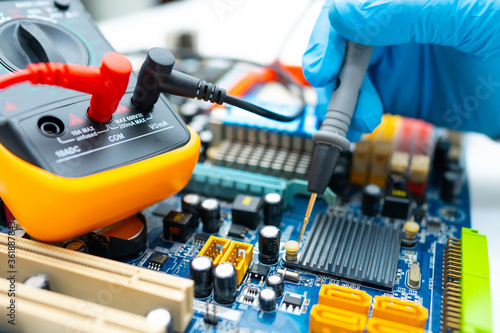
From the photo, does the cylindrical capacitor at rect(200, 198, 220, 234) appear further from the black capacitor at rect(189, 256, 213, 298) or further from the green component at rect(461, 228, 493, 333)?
the green component at rect(461, 228, 493, 333)

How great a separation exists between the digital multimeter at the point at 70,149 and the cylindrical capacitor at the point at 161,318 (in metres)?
0.33

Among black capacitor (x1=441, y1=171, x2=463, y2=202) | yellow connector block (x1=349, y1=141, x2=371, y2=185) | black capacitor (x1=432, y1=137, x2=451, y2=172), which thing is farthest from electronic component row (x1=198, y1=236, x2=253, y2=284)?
black capacitor (x1=432, y1=137, x2=451, y2=172)

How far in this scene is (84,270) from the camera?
1.21m

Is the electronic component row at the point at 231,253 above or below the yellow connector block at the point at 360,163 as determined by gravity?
below

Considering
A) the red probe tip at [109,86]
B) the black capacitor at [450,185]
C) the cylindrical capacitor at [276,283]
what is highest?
the black capacitor at [450,185]

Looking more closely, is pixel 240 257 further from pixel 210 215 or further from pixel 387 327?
pixel 387 327

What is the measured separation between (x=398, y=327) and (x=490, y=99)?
1278 mm

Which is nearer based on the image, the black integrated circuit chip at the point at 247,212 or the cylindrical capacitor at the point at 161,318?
the cylindrical capacitor at the point at 161,318

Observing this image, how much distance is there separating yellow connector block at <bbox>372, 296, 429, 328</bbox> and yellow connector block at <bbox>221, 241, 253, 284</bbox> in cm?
41

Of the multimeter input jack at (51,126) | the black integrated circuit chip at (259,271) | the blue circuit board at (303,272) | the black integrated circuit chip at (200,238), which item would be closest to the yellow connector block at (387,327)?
the blue circuit board at (303,272)

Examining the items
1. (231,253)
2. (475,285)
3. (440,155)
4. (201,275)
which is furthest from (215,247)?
(440,155)

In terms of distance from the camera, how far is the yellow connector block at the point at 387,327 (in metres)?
1.15

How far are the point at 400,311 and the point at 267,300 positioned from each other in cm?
37

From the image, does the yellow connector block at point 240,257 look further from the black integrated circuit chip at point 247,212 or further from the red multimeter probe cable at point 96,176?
the red multimeter probe cable at point 96,176
